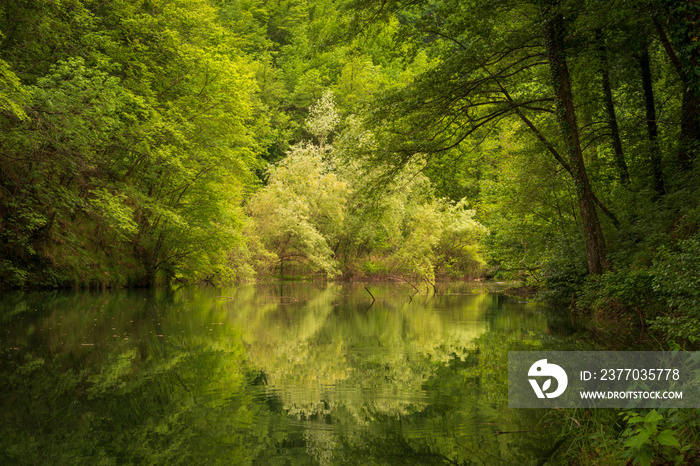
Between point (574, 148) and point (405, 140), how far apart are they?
3.86 metres

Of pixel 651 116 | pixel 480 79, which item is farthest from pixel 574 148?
pixel 651 116

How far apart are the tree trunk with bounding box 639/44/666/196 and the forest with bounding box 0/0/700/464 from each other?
0.05 metres

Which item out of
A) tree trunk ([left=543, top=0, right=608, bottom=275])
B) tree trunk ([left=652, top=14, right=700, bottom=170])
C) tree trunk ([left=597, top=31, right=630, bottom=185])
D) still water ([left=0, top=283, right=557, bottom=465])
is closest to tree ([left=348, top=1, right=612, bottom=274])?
tree trunk ([left=543, top=0, right=608, bottom=275])

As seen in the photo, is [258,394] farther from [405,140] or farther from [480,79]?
[480,79]

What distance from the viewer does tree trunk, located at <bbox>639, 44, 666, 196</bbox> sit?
13.4 meters

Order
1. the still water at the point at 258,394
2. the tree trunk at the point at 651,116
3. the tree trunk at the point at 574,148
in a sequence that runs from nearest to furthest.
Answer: the still water at the point at 258,394 → the tree trunk at the point at 574,148 → the tree trunk at the point at 651,116

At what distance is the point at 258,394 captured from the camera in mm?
5820

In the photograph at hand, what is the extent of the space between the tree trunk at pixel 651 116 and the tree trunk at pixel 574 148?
246cm

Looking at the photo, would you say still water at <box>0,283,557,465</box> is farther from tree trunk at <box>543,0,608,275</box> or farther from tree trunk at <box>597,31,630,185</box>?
tree trunk at <box>597,31,630,185</box>

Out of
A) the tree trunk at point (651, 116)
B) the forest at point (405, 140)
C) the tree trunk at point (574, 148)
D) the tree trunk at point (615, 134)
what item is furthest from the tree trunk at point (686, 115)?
the tree trunk at point (574, 148)

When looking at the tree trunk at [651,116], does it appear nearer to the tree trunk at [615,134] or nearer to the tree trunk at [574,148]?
the tree trunk at [615,134]

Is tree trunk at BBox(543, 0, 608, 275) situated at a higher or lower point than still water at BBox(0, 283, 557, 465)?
higher

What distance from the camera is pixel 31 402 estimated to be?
17.3 feet

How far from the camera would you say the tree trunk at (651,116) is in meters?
13.4
